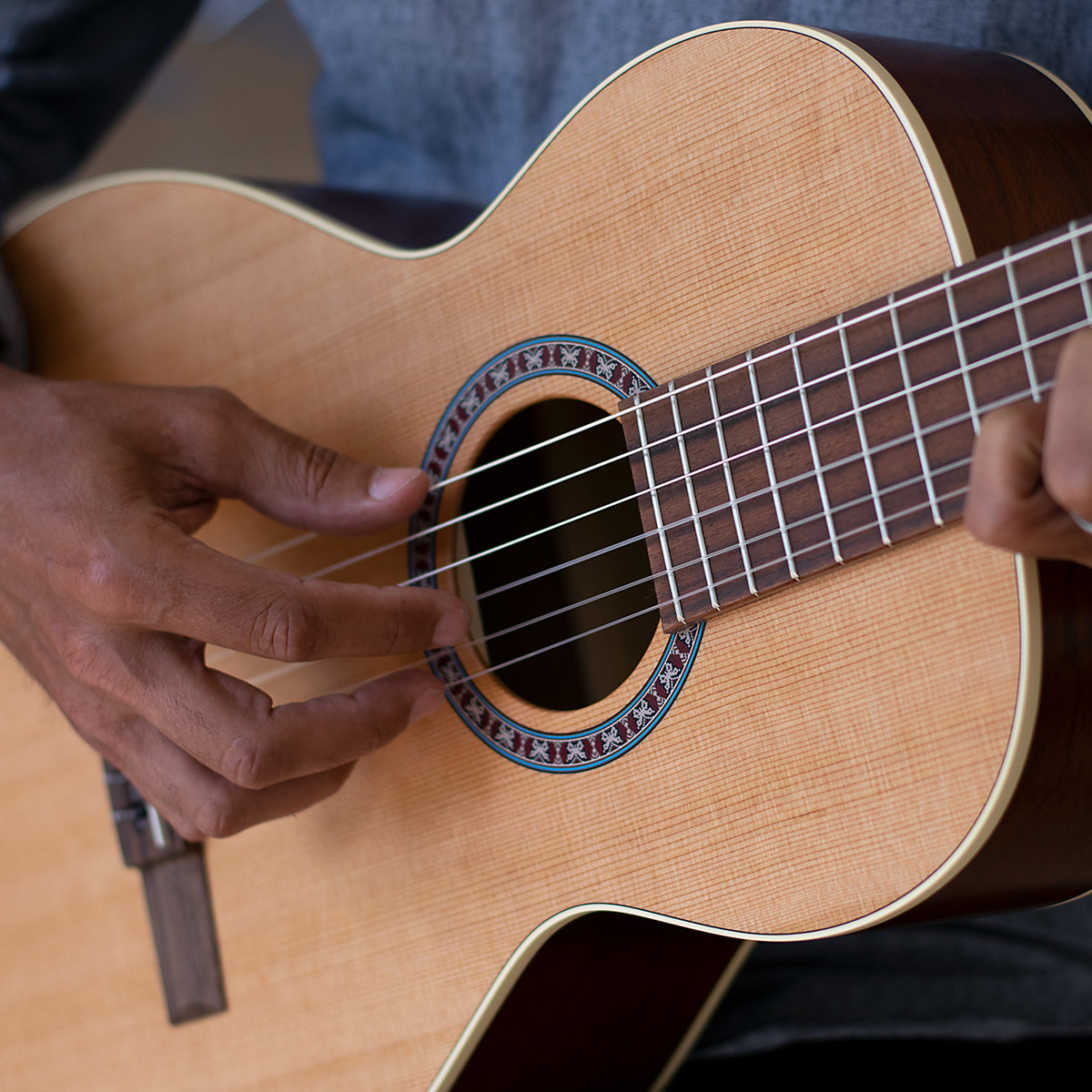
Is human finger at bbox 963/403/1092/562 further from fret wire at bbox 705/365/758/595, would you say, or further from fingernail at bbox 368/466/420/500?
fingernail at bbox 368/466/420/500

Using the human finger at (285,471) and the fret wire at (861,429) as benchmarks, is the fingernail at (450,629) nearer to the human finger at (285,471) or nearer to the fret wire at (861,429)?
the human finger at (285,471)

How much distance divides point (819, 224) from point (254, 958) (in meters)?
0.75

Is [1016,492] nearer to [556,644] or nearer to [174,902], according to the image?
[556,644]

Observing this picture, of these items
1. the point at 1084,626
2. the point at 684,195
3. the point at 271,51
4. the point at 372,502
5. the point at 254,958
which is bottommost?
the point at 254,958

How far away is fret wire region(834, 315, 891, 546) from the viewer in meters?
0.56

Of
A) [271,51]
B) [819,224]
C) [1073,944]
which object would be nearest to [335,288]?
[819,224]

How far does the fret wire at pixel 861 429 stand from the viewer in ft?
1.85

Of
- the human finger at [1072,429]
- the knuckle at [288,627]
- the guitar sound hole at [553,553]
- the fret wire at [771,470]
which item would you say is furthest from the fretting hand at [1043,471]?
the knuckle at [288,627]

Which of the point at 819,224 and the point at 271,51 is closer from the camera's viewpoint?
the point at 819,224

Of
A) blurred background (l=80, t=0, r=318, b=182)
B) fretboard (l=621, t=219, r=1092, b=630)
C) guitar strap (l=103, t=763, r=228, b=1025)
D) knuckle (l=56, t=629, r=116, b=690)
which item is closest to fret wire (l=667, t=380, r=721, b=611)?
fretboard (l=621, t=219, r=1092, b=630)

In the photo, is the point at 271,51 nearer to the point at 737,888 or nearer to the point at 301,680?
the point at 301,680

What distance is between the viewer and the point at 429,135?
117 centimetres

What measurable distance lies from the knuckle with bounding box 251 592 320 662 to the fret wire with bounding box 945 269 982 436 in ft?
1.42

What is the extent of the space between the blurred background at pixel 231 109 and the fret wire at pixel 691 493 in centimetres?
194
